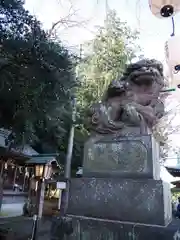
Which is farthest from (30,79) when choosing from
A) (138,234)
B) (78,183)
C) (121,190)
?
(138,234)

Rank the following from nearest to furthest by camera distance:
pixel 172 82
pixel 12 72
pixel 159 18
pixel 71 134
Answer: pixel 159 18 → pixel 172 82 → pixel 12 72 → pixel 71 134

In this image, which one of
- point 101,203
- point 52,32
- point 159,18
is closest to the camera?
point 101,203

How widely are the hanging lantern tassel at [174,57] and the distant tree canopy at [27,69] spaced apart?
11.8 feet

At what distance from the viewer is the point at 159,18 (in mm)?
3191

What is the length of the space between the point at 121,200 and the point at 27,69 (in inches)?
189

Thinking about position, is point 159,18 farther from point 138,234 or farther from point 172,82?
point 138,234

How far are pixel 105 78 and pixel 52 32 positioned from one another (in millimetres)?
5349

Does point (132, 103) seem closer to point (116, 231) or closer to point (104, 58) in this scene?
point (116, 231)

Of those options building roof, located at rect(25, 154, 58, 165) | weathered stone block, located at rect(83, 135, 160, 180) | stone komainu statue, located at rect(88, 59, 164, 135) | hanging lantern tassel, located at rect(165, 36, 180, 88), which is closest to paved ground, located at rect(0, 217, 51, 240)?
building roof, located at rect(25, 154, 58, 165)

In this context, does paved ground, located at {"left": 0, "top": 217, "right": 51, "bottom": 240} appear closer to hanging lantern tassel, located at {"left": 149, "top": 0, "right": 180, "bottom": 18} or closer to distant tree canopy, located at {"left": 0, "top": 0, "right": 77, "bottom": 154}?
distant tree canopy, located at {"left": 0, "top": 0, "right": 77, "bottom": 154}

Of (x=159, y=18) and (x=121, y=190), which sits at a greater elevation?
(x=159, y=18)

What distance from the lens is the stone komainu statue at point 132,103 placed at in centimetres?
335

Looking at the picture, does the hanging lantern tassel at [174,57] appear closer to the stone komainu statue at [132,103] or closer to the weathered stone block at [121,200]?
the stone komainu statue at [132,103]

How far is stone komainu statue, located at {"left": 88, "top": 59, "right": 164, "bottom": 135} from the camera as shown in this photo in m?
3.35
